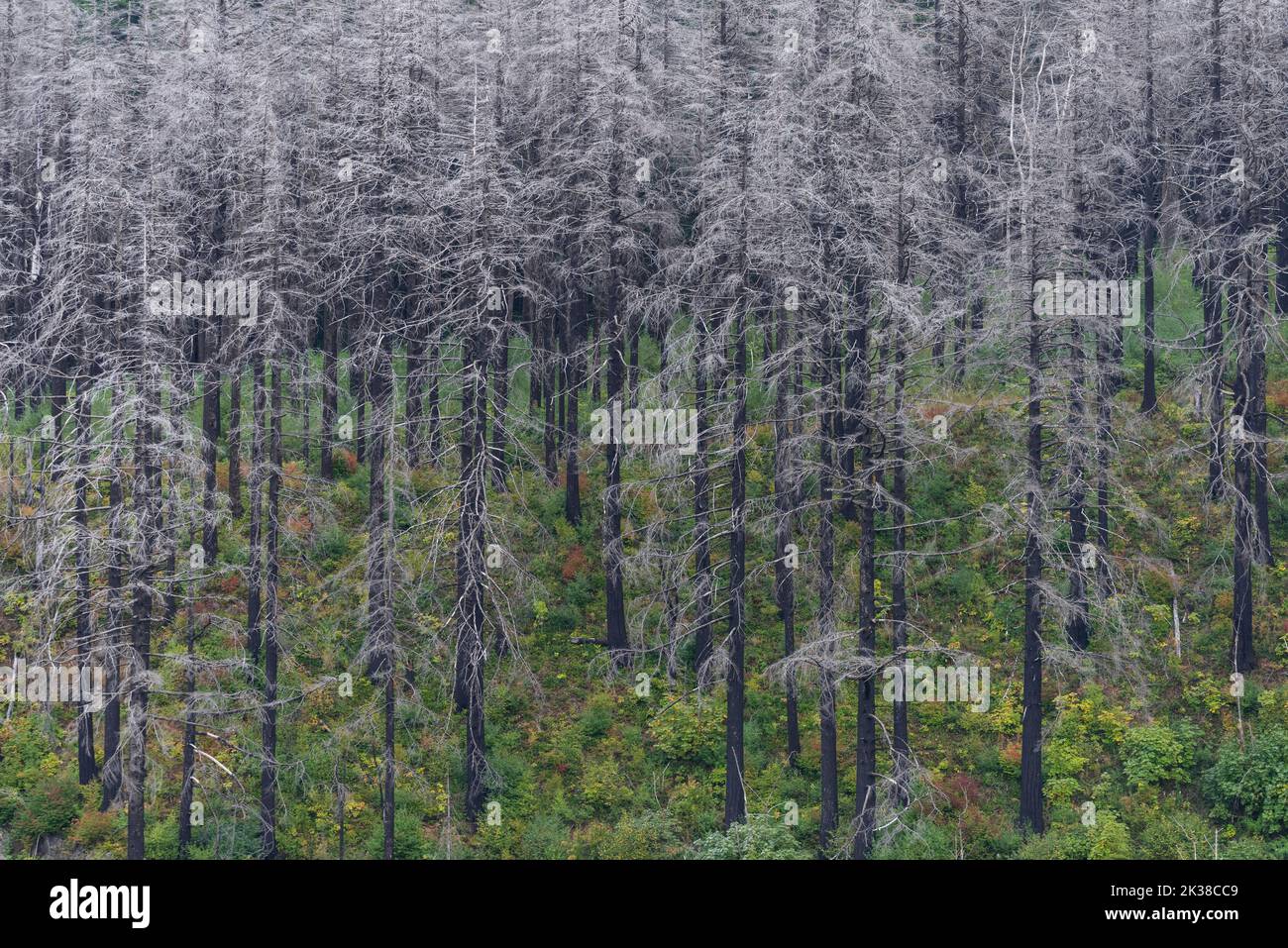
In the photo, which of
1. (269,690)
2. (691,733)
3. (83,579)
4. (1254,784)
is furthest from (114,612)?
(1254,784)

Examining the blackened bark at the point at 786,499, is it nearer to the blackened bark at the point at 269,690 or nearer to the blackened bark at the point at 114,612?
the blackened bark at the point at 269,690

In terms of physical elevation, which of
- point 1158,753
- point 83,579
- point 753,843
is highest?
point 83,579

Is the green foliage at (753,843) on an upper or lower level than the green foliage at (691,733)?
lower

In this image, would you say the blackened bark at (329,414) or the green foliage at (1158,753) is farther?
the blackened bark at (329,414)

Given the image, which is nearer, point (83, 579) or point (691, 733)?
point (83, 579)

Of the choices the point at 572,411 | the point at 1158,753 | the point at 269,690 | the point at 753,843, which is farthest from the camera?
the point at 572,411

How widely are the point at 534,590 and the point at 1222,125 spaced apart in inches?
780

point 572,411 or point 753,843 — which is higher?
point 572,411

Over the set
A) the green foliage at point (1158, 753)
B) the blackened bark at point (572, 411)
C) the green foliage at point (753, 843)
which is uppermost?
the blackened bark at point (572, 411)

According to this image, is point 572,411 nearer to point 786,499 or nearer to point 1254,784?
point 786,499

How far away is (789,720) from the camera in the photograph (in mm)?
24062

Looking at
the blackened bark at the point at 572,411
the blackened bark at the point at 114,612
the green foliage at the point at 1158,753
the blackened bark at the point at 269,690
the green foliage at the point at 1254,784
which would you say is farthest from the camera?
the blackened bark at the point at 572,411

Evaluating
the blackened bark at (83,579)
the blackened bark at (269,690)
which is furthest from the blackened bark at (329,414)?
the blackened bark at (269,690)

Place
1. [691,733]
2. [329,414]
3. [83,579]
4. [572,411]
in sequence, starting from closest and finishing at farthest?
1. [83,579]
2. [691,733]
3. [329,414]
4. [572,411]
